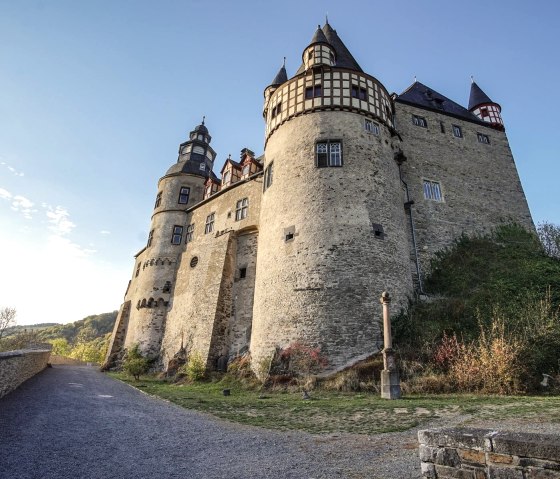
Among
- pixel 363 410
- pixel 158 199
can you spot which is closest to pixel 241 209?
pixel 158 199

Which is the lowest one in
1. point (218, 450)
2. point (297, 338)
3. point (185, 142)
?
point (218, 450)

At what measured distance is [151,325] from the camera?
24062mm

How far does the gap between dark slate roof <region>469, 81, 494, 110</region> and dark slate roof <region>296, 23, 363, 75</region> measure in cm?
1244

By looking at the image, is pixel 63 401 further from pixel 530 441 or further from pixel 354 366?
pixel 530 441

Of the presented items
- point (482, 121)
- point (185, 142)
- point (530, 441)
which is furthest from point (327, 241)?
point (185, 142)

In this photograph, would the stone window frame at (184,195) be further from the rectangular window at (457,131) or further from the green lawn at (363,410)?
the rectangular window at (457,131)

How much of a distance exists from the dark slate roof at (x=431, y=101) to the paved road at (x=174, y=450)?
22.6 metres

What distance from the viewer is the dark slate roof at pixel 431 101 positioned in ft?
76.9

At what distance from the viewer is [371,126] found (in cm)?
1681

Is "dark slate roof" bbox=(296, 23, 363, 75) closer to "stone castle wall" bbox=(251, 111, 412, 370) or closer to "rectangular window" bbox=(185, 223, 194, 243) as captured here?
"stone castle wall" bbox=(251, 111, 412, 370)

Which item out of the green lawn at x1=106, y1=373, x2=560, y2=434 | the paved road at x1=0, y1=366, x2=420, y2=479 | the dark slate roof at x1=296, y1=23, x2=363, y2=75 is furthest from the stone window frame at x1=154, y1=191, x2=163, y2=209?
the paved road at x1=0, y1=366, x2=420, y2=479

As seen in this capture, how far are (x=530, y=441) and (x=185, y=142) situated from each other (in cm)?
3499

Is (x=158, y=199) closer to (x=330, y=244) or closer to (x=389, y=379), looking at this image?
(x=330, y=244)

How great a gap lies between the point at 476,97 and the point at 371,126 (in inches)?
646
